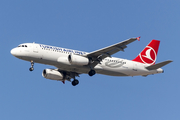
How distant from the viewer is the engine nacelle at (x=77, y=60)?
1745 inches

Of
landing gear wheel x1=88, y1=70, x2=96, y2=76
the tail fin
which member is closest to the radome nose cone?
landing gear wheel x1=88, y1=70, x2=96, y2=76

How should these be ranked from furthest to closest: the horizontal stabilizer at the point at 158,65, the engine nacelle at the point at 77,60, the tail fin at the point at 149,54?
the tail fin at the point at 149,54, the horizontal stabilizer at the point at 158,65, the engine nacelle at the point at 77,60

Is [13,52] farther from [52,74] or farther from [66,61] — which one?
[52,74]

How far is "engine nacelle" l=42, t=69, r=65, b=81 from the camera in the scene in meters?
49.5

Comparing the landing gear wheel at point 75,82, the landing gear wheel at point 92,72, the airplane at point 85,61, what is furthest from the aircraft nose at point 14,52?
the landing gear wheel at point 75,82

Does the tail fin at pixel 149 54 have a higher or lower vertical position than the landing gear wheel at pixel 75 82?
higher

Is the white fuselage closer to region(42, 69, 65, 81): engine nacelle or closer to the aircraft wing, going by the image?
the aircraft wing

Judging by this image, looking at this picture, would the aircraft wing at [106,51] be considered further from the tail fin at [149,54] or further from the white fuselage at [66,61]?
the tail fin at [149,54]

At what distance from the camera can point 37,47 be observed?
145 feet

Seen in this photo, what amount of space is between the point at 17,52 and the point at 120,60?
574 inches

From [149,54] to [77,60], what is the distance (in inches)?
537

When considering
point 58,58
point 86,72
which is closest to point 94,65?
point 86,72

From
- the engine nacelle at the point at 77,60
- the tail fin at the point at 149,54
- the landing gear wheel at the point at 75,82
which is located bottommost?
the landing gear wheel at the point at 75,82

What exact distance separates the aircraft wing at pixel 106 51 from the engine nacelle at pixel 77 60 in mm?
991
